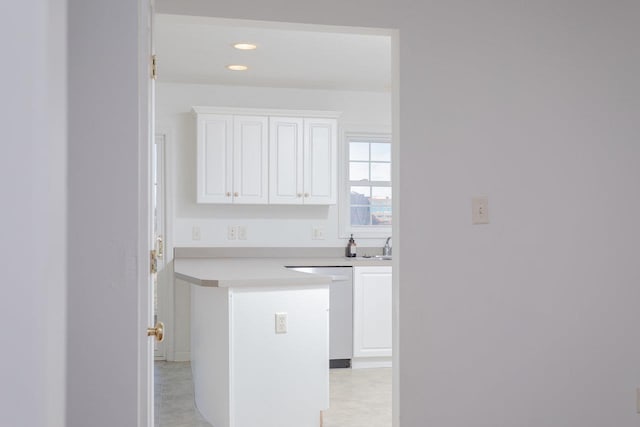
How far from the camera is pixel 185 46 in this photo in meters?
4.44

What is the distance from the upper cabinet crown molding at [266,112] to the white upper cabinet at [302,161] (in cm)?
4

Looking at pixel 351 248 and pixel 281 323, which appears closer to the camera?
pixel 281 323

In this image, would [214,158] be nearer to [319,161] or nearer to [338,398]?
[319,161]

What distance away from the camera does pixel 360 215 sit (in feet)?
20.1

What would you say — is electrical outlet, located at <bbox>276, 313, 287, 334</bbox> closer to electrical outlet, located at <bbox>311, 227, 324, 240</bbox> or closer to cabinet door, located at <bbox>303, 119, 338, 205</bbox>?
cabinet door, located at <bbox>303, 119, 338, 205</bbox>

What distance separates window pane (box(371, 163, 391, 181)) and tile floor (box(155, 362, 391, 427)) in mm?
1786

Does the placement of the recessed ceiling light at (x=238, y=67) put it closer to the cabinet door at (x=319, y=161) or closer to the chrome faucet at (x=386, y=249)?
the cabinet door at (x=319, y=161)

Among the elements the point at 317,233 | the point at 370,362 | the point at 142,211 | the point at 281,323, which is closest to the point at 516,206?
the point at 281,323

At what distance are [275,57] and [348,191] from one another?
5.70 feet

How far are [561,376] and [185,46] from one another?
10.3 ft

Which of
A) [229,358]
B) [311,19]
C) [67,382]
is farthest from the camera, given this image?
[229,358]

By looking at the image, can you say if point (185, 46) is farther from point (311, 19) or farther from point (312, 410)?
point (312, 410)
